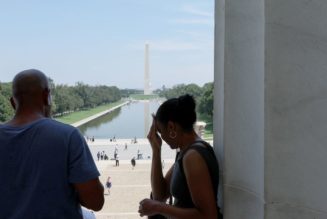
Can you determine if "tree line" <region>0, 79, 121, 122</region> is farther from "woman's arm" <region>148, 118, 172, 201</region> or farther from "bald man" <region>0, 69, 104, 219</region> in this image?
"bald man" <region>0, 69, 104, 219</region>

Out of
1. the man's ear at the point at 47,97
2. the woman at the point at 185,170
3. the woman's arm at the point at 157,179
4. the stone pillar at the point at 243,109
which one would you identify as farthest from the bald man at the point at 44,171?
the stone pillar at the point at 243,109

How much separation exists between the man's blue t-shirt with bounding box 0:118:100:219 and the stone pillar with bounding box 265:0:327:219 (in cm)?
69

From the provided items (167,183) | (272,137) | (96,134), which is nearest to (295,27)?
(272,137)

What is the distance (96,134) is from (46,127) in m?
51.1

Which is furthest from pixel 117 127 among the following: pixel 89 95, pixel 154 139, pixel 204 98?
pixel 154 139

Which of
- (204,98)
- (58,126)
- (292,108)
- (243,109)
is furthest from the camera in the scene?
(204,98)

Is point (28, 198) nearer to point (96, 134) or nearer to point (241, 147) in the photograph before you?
point (241, 147)

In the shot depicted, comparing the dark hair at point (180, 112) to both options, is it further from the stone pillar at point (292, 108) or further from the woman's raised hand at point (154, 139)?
the stone pillar at point (292, 108)

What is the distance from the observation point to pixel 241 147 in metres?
2.01

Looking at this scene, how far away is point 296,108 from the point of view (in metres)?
1.74

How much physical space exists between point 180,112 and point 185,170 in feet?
0.92

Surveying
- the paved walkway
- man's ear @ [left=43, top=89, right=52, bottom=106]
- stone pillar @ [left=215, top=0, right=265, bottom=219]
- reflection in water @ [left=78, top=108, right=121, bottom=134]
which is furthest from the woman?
reflection in water @ [left=78, top=108, right=121, bottom=134]

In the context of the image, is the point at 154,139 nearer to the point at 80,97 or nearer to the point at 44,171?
the point at 44,171

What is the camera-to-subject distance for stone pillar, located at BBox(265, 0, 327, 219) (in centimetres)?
172
